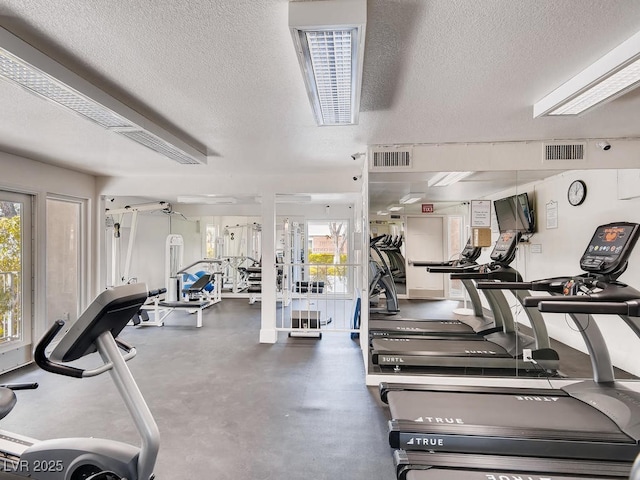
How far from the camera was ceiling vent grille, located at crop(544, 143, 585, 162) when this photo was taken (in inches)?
128

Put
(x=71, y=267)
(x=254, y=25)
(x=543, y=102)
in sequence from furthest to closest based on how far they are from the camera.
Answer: (x=71, y=267) → (x=543, y=102) → (x=254, y=25)

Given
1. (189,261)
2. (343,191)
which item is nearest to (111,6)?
(343,191)

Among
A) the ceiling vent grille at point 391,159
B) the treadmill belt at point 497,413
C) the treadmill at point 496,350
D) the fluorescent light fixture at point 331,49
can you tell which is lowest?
the treadmill belt at point 497,413

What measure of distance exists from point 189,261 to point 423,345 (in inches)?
274

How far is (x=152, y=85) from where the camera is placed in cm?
210

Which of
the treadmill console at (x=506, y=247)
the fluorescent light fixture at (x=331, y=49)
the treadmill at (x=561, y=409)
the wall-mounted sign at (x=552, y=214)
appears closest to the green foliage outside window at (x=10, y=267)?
the fluorescent light fixture at (x=331, y=49)

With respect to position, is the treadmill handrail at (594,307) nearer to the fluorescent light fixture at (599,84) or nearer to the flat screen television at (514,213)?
the fluorescent light fixture at (599,84)

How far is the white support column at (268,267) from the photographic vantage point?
187 inches

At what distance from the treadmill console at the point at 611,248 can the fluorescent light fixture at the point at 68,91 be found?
326 centimetres

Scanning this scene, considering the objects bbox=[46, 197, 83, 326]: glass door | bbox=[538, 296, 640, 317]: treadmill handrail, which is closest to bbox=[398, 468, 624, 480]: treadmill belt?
bbox=[538, 296, 640, 317]: treadmill handrail

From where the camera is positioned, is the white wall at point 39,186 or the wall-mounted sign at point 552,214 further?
the white wall at point 39,186

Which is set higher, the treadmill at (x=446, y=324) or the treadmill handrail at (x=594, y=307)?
the treadmill handrail at (x=594, y=307)

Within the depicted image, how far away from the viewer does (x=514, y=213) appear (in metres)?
3.51

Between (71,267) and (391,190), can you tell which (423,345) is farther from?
(71,267)
